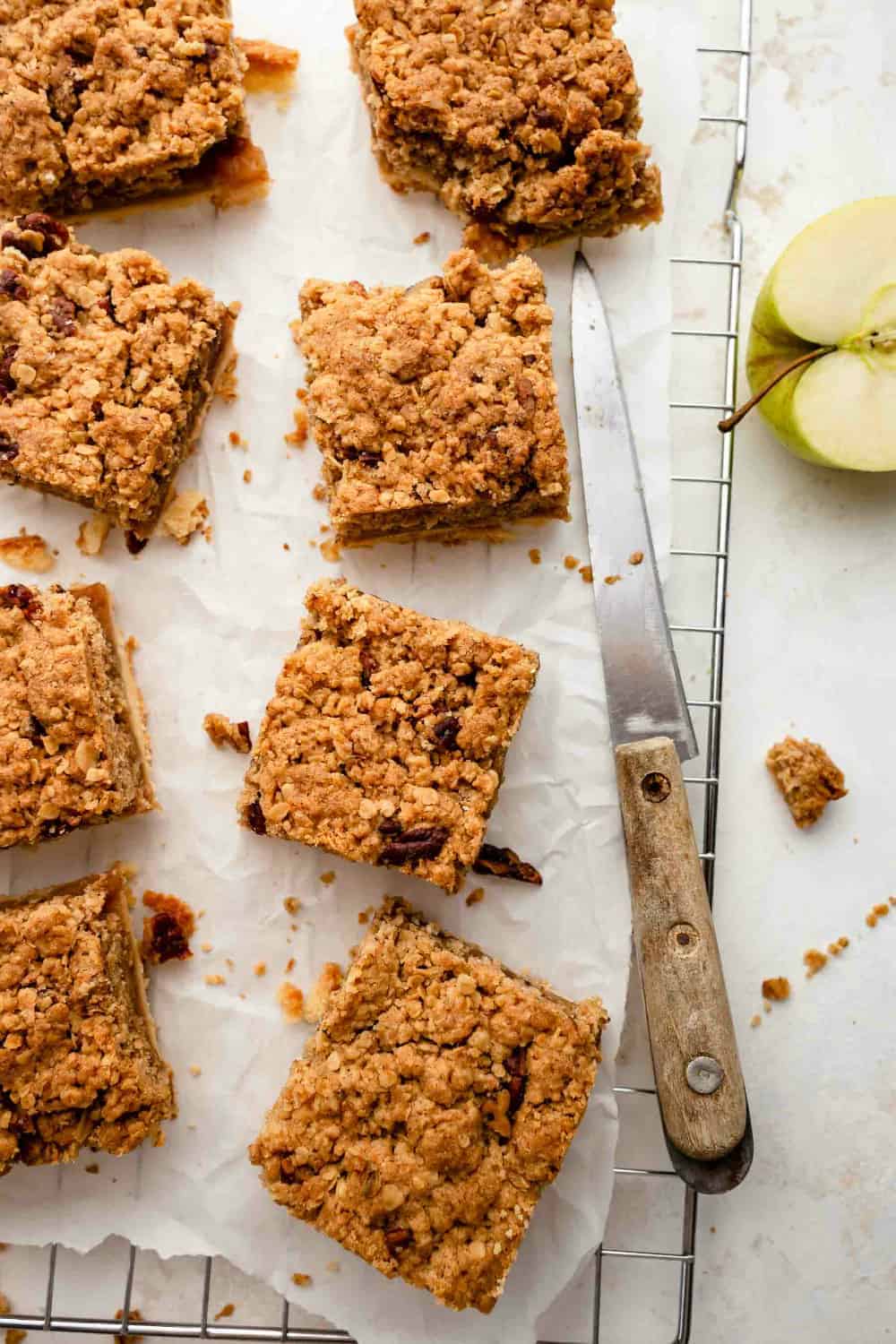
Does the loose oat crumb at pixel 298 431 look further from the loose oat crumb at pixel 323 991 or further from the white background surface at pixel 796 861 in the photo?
the loose oat crumb at pixel 323 991

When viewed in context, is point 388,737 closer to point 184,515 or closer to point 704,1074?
point 184,515

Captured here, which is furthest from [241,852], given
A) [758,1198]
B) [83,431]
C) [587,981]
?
[758,1198]

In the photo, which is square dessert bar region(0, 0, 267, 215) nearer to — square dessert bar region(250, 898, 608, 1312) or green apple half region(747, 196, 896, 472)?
green apple half region(747, 196, 896, 472)

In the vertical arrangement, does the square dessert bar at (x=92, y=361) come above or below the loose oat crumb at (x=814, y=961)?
above

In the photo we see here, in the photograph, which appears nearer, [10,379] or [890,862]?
[10,379]

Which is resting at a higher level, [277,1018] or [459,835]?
[459,835]

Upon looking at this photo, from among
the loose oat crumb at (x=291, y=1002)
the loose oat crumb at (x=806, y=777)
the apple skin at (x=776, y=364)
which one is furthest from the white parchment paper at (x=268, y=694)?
the loose oat crumb at (x=806, y=777)

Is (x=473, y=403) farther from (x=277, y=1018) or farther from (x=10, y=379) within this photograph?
(x=277, y=1018)

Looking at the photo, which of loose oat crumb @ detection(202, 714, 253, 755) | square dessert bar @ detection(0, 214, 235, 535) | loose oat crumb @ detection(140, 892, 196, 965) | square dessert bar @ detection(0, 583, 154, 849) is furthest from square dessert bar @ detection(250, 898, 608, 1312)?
square dessert bar @ detection(0, 214, 235, 535)
